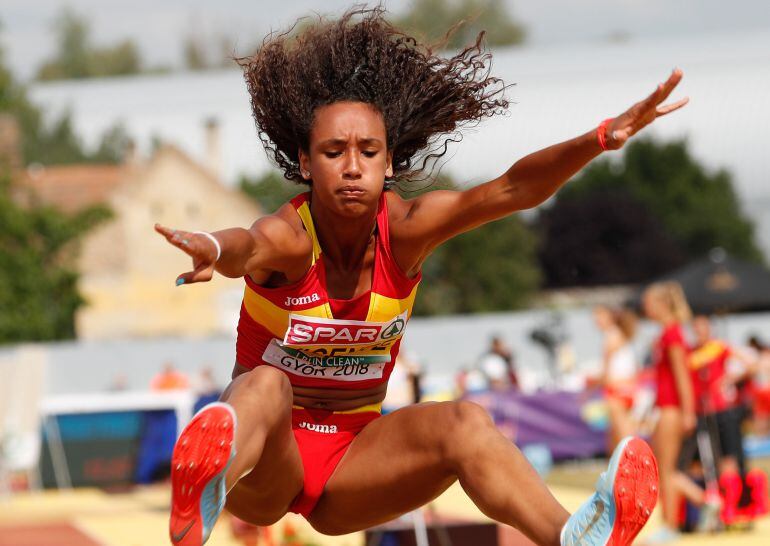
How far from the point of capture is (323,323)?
5.00 metres

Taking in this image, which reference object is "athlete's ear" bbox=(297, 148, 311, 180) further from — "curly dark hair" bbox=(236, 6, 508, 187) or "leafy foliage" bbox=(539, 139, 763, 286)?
"leafy foliage" bbox=(539, 139, 763, 286)

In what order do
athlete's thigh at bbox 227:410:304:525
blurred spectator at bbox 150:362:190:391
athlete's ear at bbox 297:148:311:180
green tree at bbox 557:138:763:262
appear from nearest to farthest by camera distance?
athlete's thigh at bbox 227:410:304:525
athlete's ear at bbox 297:148:311:180
blurred spectator at bbox 150:362:190:391
green tree at bbox 557:138:763:262

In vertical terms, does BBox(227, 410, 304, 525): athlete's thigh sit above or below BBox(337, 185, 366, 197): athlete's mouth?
below

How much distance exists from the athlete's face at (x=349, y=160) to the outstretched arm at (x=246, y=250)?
19 centimetres

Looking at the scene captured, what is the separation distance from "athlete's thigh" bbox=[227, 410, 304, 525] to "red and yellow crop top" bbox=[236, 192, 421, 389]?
316 mm

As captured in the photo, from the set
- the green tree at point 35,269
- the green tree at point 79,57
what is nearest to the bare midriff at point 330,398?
the green tree at point 35,269

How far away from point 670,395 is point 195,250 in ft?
22.5

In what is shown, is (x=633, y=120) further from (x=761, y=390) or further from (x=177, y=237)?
(x=761, y=390)

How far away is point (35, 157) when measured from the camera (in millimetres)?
70562

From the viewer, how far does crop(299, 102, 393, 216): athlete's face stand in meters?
4.85

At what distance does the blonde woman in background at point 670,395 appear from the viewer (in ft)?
33.7

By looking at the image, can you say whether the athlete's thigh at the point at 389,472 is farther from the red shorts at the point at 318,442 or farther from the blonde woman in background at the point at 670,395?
the blonde woman in background at the point at 670,395

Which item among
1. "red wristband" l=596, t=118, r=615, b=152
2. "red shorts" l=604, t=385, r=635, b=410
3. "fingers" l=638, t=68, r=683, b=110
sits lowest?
"red shorts" l=604, t=385, r=635, b=410

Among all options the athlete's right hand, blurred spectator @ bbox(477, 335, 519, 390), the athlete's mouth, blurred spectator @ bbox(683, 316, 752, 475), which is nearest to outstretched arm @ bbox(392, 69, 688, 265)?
the athlete's mouth
